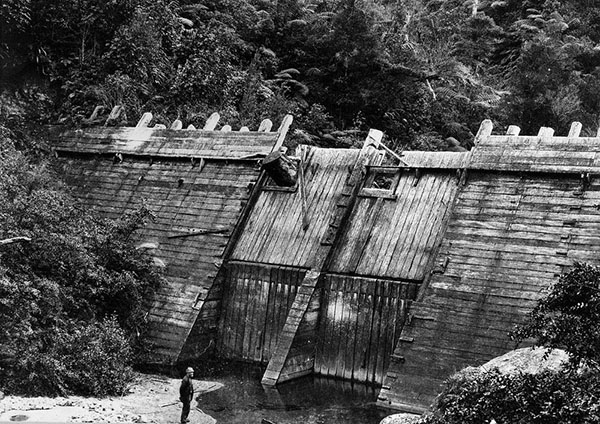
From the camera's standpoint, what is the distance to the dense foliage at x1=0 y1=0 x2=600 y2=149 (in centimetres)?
2933

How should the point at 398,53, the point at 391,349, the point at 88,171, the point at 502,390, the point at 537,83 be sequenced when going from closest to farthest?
the point at 502,390 < the point at 391,349 < the point at 88,171 < the point at 537,83 < the point at 398,53

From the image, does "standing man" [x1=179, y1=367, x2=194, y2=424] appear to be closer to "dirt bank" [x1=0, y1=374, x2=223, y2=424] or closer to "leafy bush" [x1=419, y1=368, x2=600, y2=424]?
"dirt bank" [x1=0, y1=374, x2=223, y2=424]

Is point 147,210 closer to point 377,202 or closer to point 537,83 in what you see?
point 377,202

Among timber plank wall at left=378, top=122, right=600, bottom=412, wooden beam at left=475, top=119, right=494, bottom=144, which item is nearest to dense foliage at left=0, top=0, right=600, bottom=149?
wooden beam at left=475, top=119, right=494, bottom=144

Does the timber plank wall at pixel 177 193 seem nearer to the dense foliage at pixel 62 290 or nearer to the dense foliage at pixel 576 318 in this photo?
the dense foliage at pixel 62 290

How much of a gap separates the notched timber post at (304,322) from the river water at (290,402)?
1.09ft

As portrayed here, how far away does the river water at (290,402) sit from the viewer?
15094 millimetres

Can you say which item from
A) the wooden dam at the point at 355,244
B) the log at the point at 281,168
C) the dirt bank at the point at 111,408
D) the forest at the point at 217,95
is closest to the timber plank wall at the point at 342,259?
the wooden dam at the point at 355,244

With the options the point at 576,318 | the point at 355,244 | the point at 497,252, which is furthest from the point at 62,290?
the point at 576,318

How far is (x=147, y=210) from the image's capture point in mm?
20141

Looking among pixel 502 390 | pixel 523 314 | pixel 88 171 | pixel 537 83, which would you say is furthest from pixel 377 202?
pixel 537 83

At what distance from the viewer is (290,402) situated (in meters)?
16.1

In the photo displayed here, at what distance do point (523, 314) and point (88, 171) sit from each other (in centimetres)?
1513

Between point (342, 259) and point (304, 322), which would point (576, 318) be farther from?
point (342, 259)
